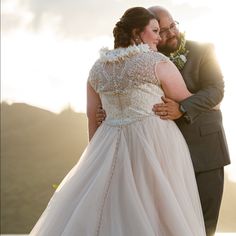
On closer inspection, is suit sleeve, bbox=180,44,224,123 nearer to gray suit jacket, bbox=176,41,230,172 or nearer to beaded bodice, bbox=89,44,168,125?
gray suit jacket, bbox=176,41,230,172

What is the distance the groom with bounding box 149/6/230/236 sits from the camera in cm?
501

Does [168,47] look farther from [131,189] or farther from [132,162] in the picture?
[131,189]

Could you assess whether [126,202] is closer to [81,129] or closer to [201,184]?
[201,184]

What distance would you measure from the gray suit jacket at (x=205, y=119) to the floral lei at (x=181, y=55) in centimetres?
3

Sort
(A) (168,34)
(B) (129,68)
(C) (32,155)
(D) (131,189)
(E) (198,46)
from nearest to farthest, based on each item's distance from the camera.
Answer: (D) (131,189) → (B) (129,68) → (A) (168,34) → (E) (198,46) → (C) (32,155)

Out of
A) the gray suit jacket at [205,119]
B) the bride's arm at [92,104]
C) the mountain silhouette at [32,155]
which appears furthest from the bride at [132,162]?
the mountain silhouette at [32,155]

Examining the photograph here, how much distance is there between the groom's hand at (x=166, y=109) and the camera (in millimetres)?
4570

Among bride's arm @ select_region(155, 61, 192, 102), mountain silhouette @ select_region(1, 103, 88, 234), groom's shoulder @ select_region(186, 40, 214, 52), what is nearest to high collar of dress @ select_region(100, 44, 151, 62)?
bride's arm @ select_region(155, 61, 192, 102)

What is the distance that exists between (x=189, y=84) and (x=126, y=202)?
1134 millimetres

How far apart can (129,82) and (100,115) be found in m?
0.42

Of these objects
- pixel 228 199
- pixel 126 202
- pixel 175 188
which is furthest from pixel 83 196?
pixel 228 199

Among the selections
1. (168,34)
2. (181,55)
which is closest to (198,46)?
(181,55)

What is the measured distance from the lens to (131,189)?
4.34 meters

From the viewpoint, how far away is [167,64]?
4.54 meters
